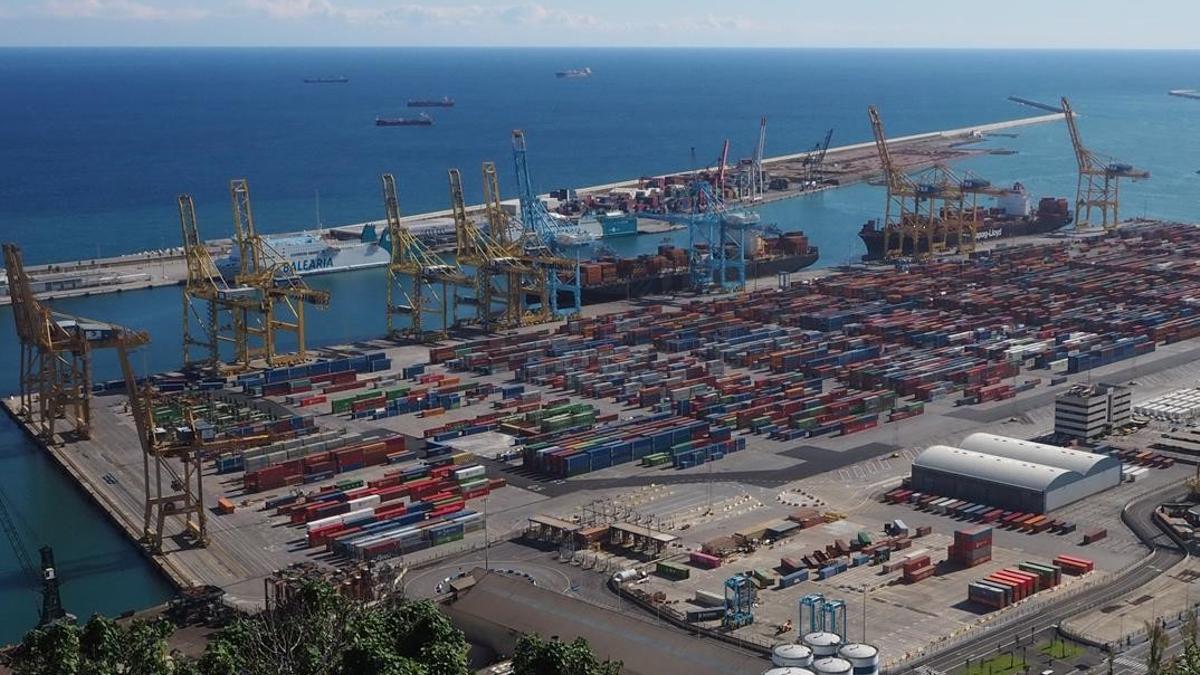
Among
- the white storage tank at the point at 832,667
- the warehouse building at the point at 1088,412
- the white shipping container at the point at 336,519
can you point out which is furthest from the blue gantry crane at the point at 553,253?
the white storage tank at the point at 832,667

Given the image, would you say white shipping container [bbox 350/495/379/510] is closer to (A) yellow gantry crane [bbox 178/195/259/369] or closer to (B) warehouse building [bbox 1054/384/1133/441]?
(A) yellow gantry crane [bbox 178/195/259/369]

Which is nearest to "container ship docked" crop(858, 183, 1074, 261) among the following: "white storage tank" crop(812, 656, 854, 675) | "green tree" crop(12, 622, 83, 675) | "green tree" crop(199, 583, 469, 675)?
"white storage tank" crop(812, 656, 854, 675)

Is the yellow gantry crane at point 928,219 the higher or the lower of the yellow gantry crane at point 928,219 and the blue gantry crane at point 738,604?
the higher

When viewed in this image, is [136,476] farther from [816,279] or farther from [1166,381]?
[816,279]

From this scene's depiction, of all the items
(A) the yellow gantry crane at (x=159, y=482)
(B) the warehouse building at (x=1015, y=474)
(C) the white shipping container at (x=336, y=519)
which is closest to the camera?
(A) the yellow gantry crane at (x=159, y=482)

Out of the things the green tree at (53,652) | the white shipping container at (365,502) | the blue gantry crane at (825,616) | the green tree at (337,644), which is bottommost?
the white shipping container at (365,502)

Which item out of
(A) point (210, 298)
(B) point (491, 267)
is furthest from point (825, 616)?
(B) point (491, 267)

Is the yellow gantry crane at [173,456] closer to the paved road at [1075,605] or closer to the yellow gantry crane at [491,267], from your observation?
the paved road at [1075,605]

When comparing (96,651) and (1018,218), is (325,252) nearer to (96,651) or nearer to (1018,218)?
(1018,218)
